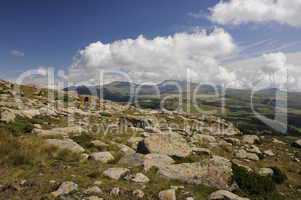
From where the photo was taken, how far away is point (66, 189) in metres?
8.88

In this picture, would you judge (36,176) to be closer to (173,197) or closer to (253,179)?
(173,197)

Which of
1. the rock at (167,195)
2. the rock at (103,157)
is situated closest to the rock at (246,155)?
the rock at (103,157)

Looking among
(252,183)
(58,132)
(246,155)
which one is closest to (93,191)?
(252,183)

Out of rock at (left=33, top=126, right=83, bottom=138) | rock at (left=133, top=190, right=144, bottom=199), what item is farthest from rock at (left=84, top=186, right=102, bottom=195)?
rock at (left=33, top=126, right=83, bottom=138)

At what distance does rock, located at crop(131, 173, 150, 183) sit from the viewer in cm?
1031

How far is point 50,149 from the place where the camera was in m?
12.8

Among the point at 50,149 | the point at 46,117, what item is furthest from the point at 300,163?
the point at 46,117

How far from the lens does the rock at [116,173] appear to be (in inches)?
411

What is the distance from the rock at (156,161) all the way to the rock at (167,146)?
1.16 m

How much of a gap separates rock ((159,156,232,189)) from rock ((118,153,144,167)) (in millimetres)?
1260

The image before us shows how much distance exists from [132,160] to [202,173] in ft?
11.2

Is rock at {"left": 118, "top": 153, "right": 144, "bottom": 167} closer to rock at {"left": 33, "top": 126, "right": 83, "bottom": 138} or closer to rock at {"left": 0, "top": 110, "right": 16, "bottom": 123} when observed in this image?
rock at {"left": 33, "top": 126, "right": 83, "bottom": 138}

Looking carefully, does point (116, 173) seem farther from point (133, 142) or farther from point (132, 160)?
point (133, 142)

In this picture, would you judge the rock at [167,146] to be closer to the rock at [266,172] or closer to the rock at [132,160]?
the rock at [132,160]
